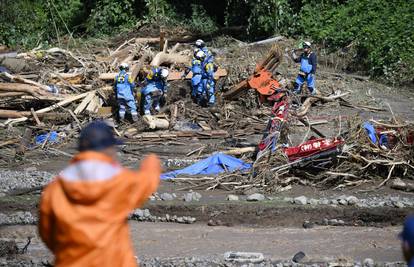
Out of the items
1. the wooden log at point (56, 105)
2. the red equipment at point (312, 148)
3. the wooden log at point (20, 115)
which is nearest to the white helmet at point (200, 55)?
the wooden log at point (56, 105)

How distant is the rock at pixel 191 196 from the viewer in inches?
440

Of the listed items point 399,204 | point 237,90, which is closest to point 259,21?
point 237,90

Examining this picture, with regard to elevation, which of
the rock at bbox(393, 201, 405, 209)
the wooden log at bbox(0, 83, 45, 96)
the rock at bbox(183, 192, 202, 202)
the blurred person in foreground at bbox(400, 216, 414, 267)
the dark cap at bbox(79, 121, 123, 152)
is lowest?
the rock at bbox(183, 192, 202, 202)

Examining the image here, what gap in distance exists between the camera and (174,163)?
13.5m

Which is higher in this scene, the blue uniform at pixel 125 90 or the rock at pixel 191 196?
the blue uniform at pixel 125 90

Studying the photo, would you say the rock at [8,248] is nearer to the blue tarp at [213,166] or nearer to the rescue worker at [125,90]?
the blue tarp at [213,166]

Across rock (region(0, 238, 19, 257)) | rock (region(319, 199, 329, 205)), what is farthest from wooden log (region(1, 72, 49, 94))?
rock (region(319, 199, 329, 205))

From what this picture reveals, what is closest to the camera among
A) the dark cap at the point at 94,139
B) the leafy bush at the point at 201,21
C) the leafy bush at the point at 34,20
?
the dark cap at the point at 94,139

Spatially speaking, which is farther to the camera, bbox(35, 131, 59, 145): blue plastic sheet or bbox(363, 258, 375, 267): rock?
bbox(35, 131, 59, 145): blue plastic sheet

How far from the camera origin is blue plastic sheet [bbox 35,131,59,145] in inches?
607

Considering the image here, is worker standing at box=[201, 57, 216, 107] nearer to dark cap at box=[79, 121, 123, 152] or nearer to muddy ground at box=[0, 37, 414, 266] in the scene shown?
muddy ground at box=[0, 37, 414, 266]

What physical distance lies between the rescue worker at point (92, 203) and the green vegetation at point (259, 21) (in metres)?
16.7

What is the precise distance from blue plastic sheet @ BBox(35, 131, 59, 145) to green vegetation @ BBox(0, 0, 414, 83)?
8.78 metres

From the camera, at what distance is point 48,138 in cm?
1548
